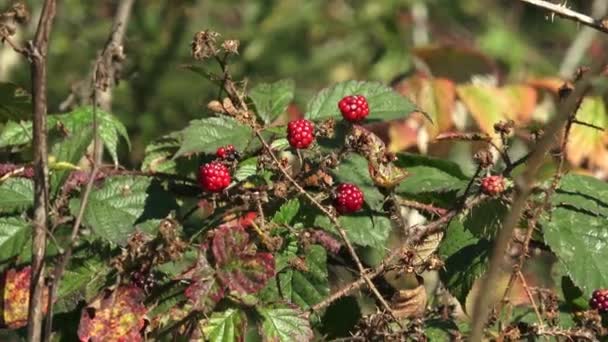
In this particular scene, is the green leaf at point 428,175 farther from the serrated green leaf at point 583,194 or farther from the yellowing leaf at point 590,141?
the yellowing leaf at point 590,141

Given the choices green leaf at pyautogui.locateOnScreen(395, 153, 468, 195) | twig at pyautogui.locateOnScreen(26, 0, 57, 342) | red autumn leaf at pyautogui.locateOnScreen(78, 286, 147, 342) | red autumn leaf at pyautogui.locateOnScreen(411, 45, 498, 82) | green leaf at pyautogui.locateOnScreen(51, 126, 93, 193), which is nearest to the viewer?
twig at pyautogui.locateOnScreen(26, 0, 57, 342)

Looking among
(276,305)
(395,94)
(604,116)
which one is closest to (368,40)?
(604,116)

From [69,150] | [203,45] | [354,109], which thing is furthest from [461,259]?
[69,150]

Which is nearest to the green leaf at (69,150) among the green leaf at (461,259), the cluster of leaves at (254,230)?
the cluster of leaves at (254,230)

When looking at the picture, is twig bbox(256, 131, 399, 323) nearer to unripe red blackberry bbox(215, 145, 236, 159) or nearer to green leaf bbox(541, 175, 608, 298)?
unripe red blackberry bbox(215, 145, 236, 159)

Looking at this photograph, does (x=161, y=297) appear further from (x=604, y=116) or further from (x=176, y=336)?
(x=604, y=116)

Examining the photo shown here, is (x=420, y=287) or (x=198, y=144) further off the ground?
(x=198, y=144)

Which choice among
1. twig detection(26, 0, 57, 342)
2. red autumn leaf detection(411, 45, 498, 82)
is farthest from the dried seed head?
red autumn leaf detection(411, 45, 498, 82)
